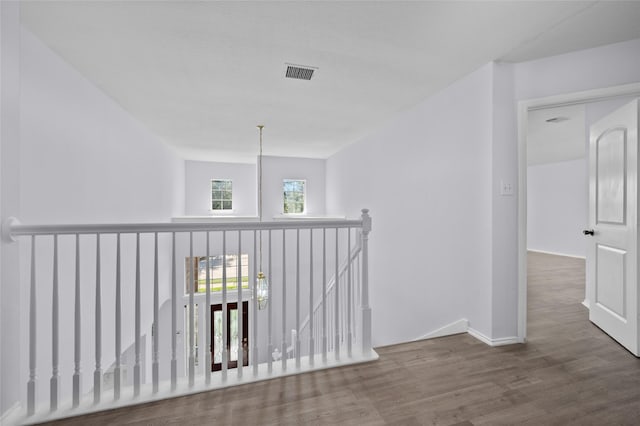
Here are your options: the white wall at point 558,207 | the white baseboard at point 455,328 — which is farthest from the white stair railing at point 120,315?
the white wall at point 558,207

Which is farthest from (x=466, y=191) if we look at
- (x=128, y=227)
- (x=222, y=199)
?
(x=222, y=199)

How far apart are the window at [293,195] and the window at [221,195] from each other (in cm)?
154

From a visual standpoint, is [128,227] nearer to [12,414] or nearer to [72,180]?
[12,414]

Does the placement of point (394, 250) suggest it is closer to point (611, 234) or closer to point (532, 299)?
point (532, 299)

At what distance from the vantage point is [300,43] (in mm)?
2240

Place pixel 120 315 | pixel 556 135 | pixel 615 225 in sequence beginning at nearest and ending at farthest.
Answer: pixel 120 315 < pixel 615 225 < pixel 556 135

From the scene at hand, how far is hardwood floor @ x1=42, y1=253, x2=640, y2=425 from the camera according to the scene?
1569 mm

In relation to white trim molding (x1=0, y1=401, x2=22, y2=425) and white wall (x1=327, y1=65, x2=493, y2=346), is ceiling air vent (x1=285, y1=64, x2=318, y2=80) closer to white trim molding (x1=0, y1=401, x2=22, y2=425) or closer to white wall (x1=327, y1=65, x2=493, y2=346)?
white wall (x1=327, y1=65, x2=493, y2=346)

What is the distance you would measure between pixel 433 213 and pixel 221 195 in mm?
5763

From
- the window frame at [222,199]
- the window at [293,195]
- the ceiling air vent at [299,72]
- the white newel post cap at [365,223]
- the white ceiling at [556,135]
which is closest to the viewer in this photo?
the white newel post cap at [365,223]

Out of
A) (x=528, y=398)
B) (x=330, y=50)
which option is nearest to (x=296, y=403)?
(x=528, y=398)

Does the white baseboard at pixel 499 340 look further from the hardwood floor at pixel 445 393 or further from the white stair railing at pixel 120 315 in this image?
the white stair railing at pixel 120 315

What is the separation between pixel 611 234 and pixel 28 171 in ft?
15.3

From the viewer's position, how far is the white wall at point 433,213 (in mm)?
2625
